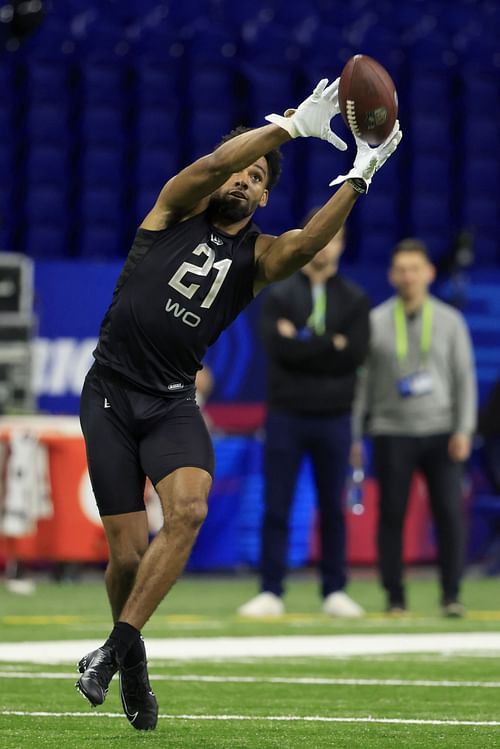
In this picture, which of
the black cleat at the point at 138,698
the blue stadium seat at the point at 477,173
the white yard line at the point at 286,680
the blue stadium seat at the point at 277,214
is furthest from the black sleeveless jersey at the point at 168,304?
the blue stadium seat at the point at 477,173

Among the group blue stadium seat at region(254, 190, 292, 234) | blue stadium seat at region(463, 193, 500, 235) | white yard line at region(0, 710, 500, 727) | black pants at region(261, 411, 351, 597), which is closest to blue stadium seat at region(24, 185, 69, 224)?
blue stadium seat at region(254, 190, 292, 234)

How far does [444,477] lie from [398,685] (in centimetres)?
393

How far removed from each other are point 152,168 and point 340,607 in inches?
320

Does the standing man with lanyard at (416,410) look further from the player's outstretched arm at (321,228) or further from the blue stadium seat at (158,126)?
the blue stadium seat at (158,126)

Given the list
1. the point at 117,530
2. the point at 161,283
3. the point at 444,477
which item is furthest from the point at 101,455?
the point at 444,477

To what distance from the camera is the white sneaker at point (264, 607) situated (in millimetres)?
10033

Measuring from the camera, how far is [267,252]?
577cm

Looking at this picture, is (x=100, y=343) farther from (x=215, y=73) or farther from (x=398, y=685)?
(x=215, y=73)

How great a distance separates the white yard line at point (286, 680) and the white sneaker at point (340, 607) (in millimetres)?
3228

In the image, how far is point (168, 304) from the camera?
5.59 m

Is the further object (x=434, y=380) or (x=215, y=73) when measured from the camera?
(x=215, y=73)

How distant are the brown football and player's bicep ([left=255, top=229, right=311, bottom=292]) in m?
0.43

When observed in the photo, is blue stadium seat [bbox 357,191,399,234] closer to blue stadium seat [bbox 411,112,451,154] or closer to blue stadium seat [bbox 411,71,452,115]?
blue stadium seat [bbox 411,112,451,154]

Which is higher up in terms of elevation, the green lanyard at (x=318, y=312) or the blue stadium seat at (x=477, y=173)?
the blue stadium seat at (x=477, y=173)
